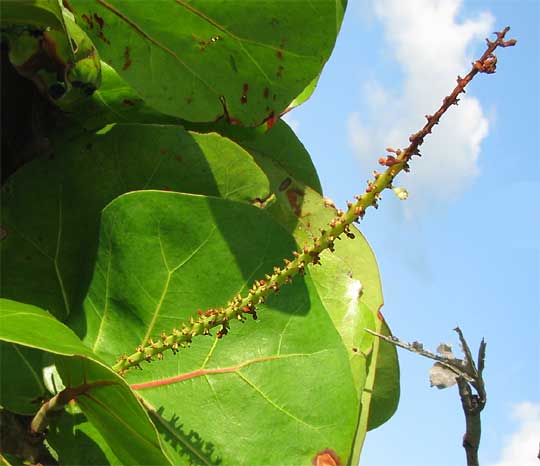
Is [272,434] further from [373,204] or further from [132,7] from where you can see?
[132,7]

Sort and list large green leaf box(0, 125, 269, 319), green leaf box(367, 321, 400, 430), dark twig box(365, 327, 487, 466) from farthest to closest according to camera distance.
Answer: green leaf box(367, 321, 400, 430) → large green leaf box(0, 125, 269, 319) → dark twig box(365, 327, 487, 466)

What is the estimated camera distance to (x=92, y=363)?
750mm

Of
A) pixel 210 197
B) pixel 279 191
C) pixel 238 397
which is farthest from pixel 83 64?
pixel 238 397

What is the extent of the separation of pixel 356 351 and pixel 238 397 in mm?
151

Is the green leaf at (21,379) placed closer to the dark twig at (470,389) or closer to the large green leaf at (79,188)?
the large green leaf at (79,188)

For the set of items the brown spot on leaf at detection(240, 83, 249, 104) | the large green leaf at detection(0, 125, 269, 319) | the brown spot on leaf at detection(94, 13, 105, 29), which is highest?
the brown spot on leaf at detection(240, 83, 249, 104)

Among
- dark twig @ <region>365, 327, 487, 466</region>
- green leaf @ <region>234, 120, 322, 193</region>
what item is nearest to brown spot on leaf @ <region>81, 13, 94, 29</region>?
green leaf @ <region>234, 120, 322, 193</region>

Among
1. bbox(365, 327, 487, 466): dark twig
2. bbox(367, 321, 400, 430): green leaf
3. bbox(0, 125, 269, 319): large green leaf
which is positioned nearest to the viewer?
bbox(365, 327, 487, 466): dark twig

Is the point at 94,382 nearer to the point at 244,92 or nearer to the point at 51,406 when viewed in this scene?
the point at 51,406

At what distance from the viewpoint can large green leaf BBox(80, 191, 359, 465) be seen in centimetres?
89

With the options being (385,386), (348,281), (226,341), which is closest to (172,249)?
(226,341)

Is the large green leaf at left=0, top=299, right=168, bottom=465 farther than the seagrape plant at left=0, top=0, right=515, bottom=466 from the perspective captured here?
No

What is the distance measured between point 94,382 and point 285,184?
1.22 feet

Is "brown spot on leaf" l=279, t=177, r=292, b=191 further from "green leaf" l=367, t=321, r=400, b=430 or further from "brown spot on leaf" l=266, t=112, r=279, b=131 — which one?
"green leaf" l=367, t=321, r=400, b=430
